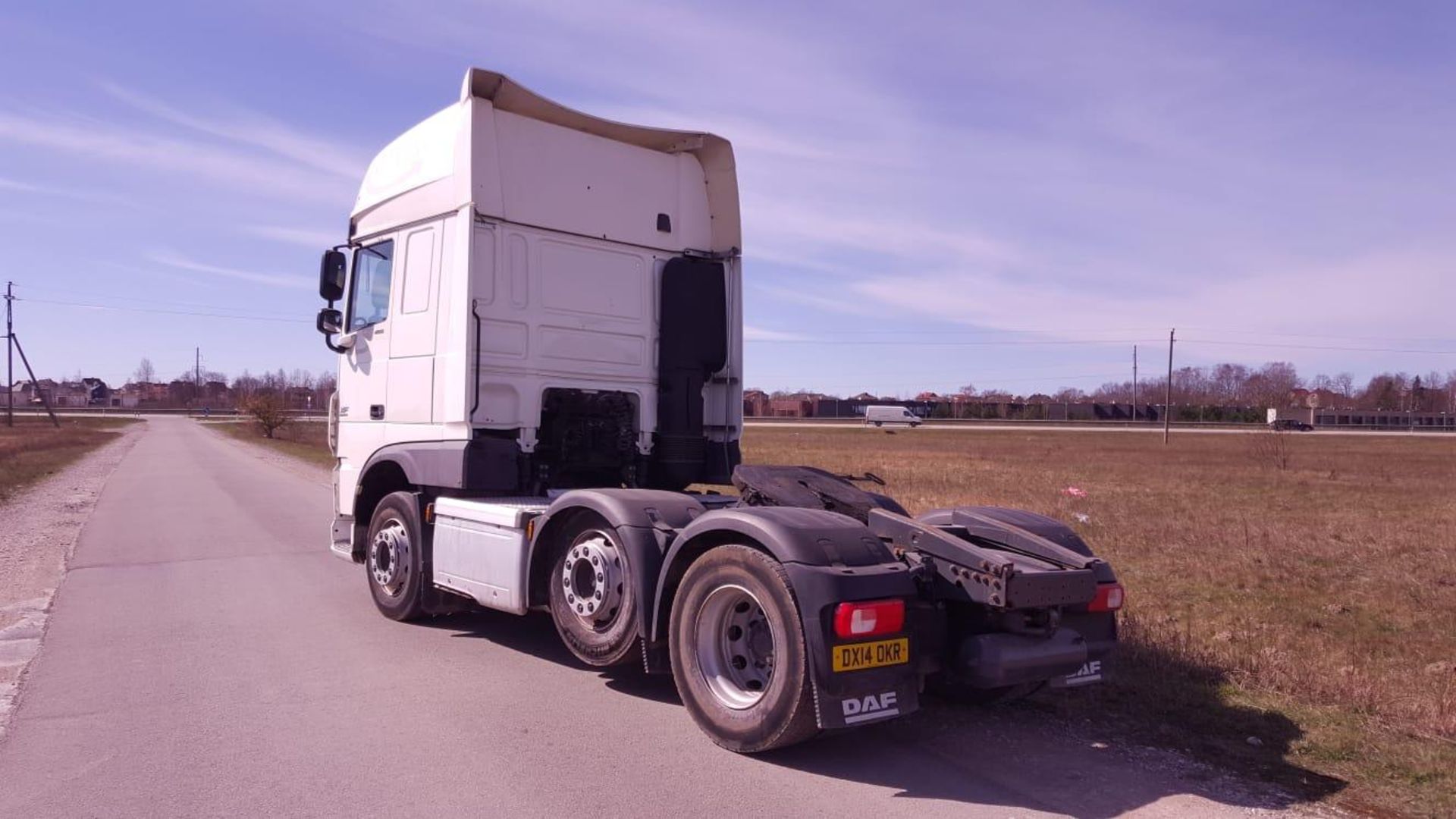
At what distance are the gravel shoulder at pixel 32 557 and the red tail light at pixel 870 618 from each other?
424 cm

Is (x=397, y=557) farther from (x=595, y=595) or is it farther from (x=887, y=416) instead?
(x=887, y=416)

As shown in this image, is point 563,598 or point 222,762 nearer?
point 222,762

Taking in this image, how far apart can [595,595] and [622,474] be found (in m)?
2.05

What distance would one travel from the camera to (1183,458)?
3772 centimetres

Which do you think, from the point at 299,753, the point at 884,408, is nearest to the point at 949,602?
the point at 299,753

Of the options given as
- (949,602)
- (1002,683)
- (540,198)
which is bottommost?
(1002,683)

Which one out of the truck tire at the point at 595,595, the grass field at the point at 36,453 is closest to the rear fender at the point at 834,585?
the truck tire at the point at 595,595

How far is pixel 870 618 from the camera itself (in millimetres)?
A: 4395

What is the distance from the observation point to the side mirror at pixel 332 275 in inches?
336

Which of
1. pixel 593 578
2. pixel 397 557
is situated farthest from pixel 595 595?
pixel 397 557

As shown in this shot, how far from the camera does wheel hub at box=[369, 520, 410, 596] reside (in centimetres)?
760

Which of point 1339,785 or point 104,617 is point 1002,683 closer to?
point 1339,785

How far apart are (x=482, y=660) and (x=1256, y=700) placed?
4776mm

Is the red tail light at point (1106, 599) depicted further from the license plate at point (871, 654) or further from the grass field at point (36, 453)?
the grass field at point (36, 453)
